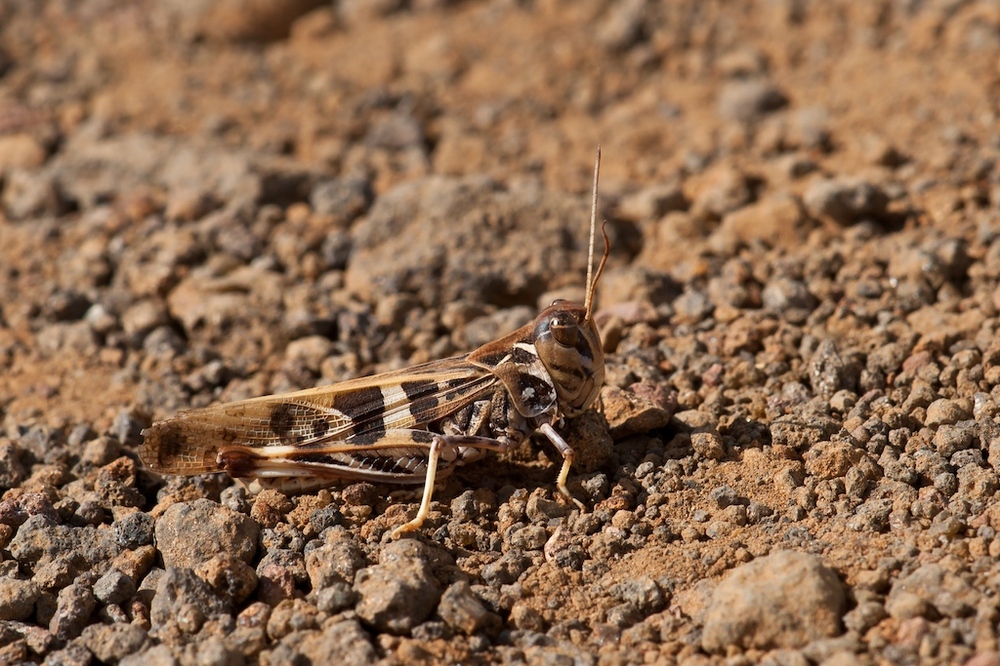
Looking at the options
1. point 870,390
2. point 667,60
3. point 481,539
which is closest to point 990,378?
point 870,390

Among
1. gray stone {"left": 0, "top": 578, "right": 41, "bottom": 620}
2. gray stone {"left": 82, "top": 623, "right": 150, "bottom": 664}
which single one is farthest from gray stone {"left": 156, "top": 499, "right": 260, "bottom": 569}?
gray stone {"left": 0, "top": 578, "right": 41, "bottom": 620}

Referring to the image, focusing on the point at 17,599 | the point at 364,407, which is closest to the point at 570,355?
the point at 364,407

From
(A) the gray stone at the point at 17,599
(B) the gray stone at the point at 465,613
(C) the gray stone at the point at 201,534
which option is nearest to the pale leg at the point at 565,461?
(B) the gray stone at the point at 465,613

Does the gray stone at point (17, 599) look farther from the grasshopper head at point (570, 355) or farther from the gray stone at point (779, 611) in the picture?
the gray stone at point (779, 611)

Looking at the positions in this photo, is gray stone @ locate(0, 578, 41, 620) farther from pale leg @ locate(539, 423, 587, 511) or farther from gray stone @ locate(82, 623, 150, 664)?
pale leg @ locate(539, 423, 587, 511)

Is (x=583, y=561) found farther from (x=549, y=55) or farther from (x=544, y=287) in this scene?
(x=549, y=55)
